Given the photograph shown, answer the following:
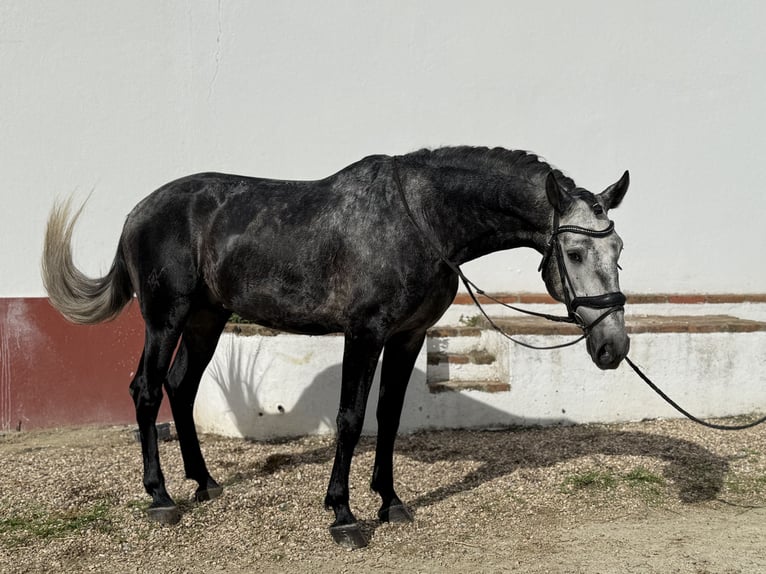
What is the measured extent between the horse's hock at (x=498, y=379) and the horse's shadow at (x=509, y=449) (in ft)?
0.08

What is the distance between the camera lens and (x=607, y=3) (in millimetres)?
7246

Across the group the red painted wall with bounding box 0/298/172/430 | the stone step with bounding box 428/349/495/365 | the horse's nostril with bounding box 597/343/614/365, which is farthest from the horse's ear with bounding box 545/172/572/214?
the red painted wall with bounding box 0/298/172/430

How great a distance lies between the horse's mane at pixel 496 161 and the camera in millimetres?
3793

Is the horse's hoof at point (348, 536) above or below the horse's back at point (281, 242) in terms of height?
below

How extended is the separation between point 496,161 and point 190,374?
2.38 metres

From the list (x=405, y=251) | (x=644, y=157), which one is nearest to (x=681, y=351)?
(x=644, y=157)

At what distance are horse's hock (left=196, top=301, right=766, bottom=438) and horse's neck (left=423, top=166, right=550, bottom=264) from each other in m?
2.25

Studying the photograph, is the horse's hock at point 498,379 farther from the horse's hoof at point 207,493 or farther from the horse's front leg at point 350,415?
the horse's front leg at point 350,415

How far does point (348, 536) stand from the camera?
12.5ft

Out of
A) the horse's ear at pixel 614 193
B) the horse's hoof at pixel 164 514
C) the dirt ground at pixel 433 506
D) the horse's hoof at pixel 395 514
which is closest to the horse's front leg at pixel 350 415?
the dirt ground at pixel 433 506

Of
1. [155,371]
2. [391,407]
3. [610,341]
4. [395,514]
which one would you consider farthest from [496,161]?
[155,371]

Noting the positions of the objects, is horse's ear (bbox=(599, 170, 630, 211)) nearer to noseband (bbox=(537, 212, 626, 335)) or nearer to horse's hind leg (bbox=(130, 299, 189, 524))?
noseband (bbox=(537, 212, 626, 335))

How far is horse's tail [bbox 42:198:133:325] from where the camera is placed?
456 centimetres

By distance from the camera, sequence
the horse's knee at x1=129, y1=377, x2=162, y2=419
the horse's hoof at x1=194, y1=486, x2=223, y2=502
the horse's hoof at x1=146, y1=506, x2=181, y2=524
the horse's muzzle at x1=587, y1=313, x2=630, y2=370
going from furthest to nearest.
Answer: the horse's hoof at x1=194, y1=486, x2=223, y2=502 < the horse's knee at x1=129, y1=377, x2=162, y2=419 < the horse's hoof at x1=146, y1=506, x2=181, y2=524 < the horse's muzzle at x1=587, y1=313, x2=630, y2=370
